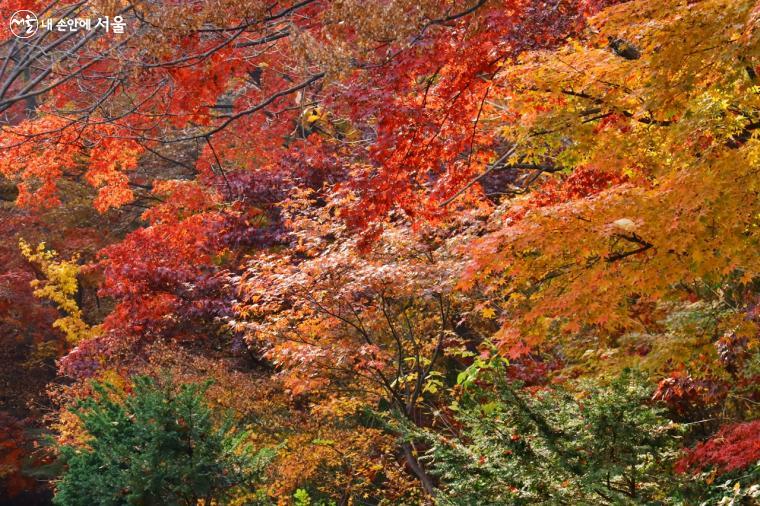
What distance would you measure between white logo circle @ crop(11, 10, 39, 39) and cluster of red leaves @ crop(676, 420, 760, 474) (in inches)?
266

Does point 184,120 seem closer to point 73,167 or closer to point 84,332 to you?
point 84,332

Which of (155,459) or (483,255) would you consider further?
(155,459)

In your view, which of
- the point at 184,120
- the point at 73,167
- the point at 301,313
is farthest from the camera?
the point at 73,167

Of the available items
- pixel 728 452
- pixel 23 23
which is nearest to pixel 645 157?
pixel 728 452

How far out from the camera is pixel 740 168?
5.64 meters

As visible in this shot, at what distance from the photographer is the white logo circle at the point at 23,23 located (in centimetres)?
774

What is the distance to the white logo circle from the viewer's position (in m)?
7.74

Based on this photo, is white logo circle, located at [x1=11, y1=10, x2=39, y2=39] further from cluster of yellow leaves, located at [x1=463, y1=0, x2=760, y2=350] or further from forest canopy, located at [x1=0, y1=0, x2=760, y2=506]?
cluster of yellow leaves, located at [x1=463, y1=0, x2=760, y2=350]

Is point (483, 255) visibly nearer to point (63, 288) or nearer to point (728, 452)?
point (728, 452)

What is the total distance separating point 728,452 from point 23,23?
7320 mm

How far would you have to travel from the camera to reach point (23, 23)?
8031 millimetres

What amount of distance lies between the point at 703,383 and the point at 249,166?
11.6 m

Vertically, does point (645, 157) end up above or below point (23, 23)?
below

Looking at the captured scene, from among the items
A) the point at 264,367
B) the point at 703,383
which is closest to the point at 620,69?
the point at 703,383
